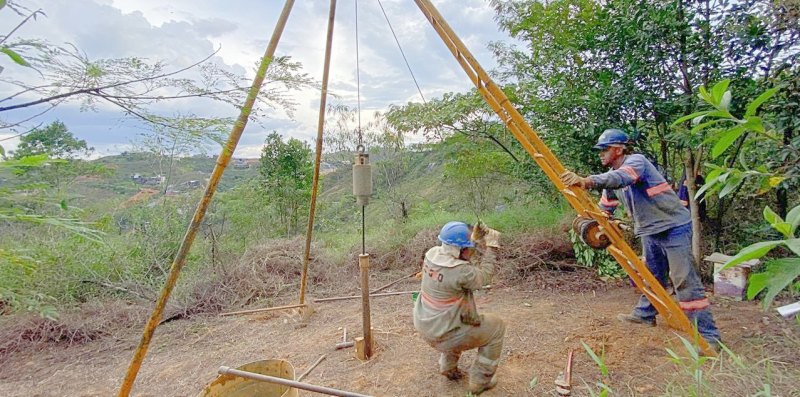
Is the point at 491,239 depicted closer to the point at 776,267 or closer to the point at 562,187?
the point at 562,187

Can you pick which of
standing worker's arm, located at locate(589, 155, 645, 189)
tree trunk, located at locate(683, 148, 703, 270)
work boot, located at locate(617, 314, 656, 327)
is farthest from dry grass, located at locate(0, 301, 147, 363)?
tree trunk, located at locate(683, 148, 703, 270)

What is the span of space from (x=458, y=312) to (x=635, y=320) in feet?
6.69

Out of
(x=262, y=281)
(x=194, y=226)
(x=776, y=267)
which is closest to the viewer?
(x=776, y=267)

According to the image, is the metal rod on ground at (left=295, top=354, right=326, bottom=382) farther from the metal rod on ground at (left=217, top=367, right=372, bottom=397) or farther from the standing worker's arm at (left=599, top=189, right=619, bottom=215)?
the standing worker's arm at (left=599, top=189, right=619, bottom=215)

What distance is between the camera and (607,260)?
16.5 ft

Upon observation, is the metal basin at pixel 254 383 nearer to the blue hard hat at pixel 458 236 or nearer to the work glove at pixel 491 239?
the blue hard hat at pixel 458 236

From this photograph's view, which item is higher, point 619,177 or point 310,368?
point 619,177

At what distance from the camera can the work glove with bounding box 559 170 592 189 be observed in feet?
8.86

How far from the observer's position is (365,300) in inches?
134

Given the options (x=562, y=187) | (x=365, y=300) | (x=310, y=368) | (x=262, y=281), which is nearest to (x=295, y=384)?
(x=365, y=300)

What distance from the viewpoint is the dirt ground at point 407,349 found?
293 cm

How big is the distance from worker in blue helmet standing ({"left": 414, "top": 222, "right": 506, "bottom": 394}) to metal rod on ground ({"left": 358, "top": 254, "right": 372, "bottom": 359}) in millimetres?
655

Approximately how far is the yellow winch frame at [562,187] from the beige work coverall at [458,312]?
718 millimetres

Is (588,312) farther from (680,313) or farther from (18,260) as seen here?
(18,260)
